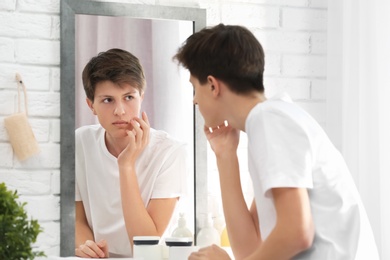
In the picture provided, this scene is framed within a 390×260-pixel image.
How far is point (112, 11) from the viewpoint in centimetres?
256

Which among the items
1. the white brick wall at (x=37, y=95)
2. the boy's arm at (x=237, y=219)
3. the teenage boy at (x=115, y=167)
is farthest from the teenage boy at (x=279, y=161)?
the white brick wall at (x=37, y=95)

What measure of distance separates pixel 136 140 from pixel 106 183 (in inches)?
7.0

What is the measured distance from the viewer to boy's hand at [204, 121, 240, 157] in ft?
7.59

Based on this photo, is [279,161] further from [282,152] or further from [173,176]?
[173,176]

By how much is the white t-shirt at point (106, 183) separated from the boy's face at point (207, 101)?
54 cm

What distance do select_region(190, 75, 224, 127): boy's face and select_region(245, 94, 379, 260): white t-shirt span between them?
185 mm

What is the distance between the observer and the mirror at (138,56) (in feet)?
8.18

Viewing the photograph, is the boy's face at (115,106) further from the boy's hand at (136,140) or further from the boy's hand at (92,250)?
the boy's hand at (92,250)

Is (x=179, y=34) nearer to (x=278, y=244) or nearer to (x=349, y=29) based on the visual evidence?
(x=349, y=29)

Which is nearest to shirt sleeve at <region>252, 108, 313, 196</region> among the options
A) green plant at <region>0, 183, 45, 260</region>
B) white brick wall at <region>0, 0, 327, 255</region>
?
green plant at <region>0, 183, 45, 260</region>

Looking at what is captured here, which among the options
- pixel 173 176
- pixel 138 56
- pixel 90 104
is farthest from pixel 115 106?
pixel 173 176

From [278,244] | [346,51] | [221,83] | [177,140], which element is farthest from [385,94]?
[278,244]

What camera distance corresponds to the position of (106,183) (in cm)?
254

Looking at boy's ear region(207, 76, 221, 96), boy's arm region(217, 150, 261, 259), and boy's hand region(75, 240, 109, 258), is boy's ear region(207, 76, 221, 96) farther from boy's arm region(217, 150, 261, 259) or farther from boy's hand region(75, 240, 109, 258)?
boy's hand region(75, 240, 109, 258)
